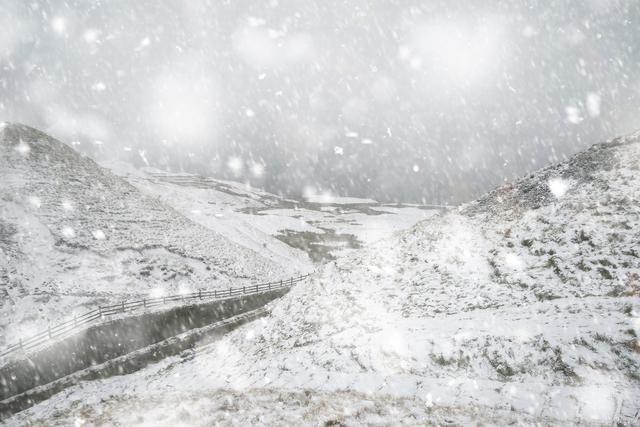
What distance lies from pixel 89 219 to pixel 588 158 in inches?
1647

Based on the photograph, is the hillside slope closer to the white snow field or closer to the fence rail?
the fence rail

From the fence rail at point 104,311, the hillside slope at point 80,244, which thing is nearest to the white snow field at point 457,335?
the fence rail at point 104,311

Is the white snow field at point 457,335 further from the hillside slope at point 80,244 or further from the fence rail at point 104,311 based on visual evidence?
the hillside slope at point 80,244

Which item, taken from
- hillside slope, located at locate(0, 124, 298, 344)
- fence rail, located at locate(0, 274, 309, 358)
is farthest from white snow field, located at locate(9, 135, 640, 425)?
hillside slope, located at locate(0, 124, 298, 344)

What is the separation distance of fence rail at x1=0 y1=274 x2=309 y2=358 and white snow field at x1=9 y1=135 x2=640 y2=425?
380 cm

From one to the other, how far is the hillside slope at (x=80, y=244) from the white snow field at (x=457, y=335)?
1050cm

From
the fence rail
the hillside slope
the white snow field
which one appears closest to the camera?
the white snow field

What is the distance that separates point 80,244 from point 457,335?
3218 centimetres

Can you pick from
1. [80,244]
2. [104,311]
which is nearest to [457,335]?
[104,311]

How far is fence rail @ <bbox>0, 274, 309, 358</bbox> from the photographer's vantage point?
2008cm

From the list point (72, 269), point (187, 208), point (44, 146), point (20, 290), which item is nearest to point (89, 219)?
point (72, 269)

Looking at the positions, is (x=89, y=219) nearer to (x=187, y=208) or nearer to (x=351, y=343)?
(x=351, y=343)

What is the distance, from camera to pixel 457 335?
42.3 ft

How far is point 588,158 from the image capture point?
23609 mm
